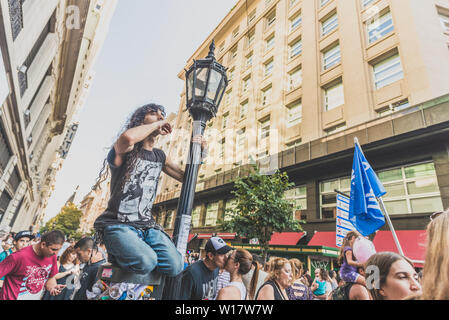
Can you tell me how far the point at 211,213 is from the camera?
19422mm

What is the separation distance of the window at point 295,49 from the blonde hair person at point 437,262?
1896 centimetres

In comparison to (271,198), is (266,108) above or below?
above

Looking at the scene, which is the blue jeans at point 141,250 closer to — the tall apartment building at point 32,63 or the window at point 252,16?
the tall apartment building at point 32,63

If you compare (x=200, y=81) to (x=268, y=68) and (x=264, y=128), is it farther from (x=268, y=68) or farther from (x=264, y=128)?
(x=268, y=68)

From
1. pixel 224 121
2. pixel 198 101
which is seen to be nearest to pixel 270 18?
pixel 224 121

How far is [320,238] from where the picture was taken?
10.8m

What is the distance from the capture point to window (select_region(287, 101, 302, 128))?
15.7 meters

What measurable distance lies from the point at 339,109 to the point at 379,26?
17.1ft

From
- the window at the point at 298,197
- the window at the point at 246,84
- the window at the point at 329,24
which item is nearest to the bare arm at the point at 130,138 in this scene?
the window at the point at 298,197

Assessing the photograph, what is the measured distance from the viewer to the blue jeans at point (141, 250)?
1170mm

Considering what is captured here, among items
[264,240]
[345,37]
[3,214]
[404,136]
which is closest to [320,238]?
[264,240]

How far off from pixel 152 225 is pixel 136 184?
28 centimetres

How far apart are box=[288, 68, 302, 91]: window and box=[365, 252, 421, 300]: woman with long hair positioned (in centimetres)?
1651

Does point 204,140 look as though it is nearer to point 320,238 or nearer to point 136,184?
point 136,184
